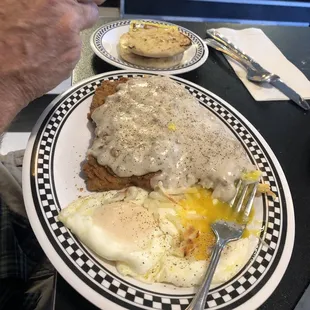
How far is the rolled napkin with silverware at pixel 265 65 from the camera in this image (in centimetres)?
183

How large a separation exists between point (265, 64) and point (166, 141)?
100 cm

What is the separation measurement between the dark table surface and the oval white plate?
6cm

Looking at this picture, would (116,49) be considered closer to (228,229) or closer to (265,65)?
(265,65)

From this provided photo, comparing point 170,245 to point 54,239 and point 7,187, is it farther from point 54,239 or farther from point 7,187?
point 7,187

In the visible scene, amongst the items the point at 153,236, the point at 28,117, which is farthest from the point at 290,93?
the point at 28,117

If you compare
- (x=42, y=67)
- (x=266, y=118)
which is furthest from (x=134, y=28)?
(x=42, y=67)

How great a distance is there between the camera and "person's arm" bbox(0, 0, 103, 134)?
1048 millimetres

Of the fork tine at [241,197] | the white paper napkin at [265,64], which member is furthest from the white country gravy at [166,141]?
the white paper napkin at [265,64]

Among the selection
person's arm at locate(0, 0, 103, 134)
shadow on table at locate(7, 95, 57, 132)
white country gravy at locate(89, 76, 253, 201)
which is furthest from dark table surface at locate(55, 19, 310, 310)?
shadow on table at locate(7, 95, 57, 132)

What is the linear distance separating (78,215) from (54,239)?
0.10 metres

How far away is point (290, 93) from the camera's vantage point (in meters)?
1.82

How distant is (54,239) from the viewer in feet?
3.21

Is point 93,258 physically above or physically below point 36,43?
below

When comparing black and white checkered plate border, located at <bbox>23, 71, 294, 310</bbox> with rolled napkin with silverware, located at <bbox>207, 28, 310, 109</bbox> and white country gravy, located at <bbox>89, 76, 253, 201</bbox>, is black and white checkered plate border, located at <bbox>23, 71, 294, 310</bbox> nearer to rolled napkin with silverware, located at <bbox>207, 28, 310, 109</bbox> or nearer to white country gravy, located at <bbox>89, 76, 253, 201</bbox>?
white country gravy, located at <bbox>89, 76, 253, 201</bbox>
